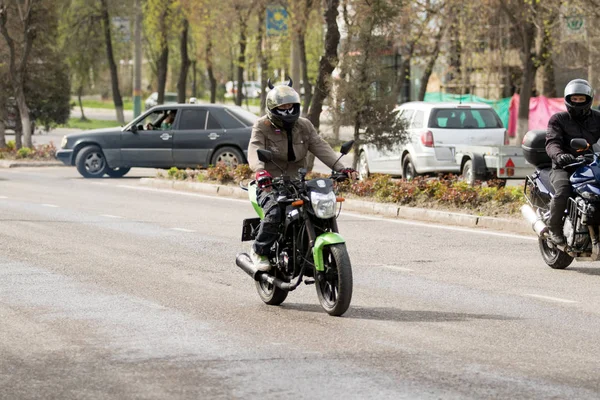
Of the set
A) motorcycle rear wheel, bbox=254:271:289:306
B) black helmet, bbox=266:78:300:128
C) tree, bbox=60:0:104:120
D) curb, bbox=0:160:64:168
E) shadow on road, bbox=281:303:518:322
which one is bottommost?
curb, bbox=0:160:64:168

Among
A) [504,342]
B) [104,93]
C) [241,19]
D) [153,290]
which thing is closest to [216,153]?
[153,290]

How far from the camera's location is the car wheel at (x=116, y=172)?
28.3 metres

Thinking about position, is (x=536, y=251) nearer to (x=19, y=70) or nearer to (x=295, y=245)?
(x=295, y=245)

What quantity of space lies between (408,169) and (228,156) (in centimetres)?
398

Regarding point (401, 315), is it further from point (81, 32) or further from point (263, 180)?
point (81, 32)

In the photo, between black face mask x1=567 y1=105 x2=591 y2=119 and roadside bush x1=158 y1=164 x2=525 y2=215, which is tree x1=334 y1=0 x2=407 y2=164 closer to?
roadside bush x1=158 y1=164 x2=525 y2=215

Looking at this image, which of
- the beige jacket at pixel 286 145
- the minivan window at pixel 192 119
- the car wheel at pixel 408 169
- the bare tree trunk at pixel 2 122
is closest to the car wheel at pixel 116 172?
the minivan window at pixel 192 119

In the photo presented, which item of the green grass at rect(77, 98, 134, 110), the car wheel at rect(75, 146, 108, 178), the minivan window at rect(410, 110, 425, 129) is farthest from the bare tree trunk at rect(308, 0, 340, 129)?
the green grass at rect(77, 98, 134, 110)

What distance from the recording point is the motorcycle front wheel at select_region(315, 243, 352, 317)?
8891 millimetres

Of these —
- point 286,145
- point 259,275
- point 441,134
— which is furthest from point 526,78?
point 259,275

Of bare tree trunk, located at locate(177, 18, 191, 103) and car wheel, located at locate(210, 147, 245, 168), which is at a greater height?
bare tree trunk, located at locate(177, 18, 191, 103)

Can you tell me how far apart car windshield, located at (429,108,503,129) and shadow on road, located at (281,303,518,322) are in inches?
580

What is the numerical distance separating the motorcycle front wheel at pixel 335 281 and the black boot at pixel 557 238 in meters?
3.35

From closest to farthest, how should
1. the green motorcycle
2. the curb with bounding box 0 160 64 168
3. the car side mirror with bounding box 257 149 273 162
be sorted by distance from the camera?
1. the green motorcycle
2. the car side mirror with bounding box 257 149 273 162
3. the curb with bounding box 0 160 64 168
